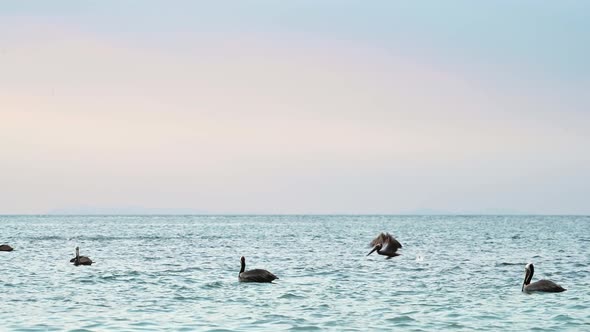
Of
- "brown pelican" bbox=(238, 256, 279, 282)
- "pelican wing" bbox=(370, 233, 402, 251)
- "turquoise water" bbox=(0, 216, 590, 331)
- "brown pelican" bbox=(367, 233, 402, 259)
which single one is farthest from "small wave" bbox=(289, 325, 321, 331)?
"pelican wing" bbox=(370, 233, 402, 251)

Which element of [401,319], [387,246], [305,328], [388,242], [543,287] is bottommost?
[305,328]

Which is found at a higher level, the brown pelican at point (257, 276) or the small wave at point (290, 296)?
the brown pelican at point (257, 276)

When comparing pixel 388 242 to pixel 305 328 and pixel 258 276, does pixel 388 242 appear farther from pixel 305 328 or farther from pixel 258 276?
pixel 305 328

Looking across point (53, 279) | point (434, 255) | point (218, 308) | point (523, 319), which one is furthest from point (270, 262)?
point (523, 319)

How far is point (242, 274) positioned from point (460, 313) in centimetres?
1245

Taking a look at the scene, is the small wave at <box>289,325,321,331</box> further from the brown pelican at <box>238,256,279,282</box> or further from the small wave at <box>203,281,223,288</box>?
the brown pelican at <box>238,256,279,282</box>

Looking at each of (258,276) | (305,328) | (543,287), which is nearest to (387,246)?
(258,276)

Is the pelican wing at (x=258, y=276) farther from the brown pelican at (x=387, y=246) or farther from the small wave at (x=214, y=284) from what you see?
the brown pelican at (x=387, y=246)

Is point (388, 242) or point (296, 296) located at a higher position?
point (388, 242)

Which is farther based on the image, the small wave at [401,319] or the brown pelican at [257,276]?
the brown pelican at [257,276]

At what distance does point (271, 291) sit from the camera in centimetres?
3153

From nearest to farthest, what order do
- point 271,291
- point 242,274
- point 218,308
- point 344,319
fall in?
point 344,319, point 218,308, point 271,291, point 242,274

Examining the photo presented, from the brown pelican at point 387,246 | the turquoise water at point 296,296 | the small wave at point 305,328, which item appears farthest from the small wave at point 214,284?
the brown pelican at point 387,246

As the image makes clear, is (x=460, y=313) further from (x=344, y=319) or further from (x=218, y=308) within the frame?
(x=218, y=308)
